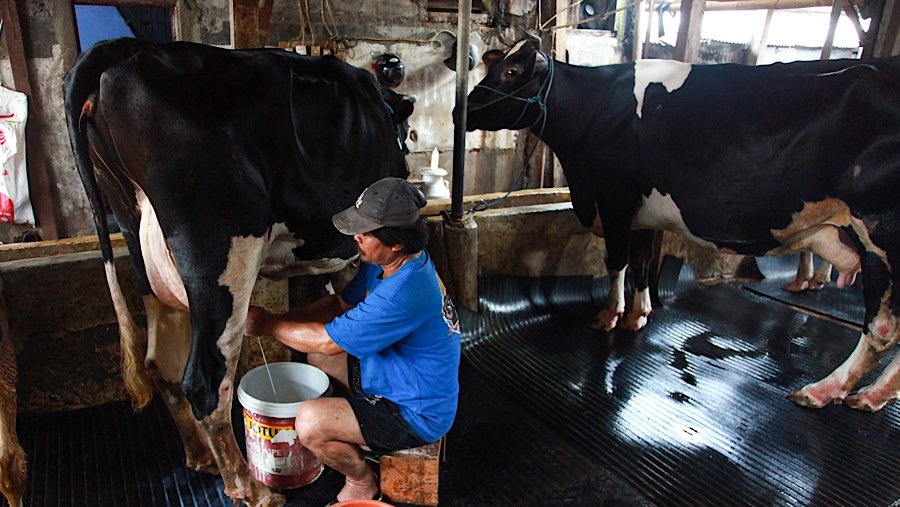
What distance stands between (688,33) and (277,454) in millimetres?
4263

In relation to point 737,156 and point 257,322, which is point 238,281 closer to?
point 257,322

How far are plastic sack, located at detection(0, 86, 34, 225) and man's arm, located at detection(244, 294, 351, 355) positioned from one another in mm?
4841

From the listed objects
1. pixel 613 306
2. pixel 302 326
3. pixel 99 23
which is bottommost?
pixel 613 306

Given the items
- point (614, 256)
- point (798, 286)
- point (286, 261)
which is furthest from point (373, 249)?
point (798, 286)

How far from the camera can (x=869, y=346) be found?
319 centimetres

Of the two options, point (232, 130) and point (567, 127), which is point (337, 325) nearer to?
point (232, 130)

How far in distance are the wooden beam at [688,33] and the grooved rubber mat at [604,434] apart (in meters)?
2.15

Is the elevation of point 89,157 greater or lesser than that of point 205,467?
greater

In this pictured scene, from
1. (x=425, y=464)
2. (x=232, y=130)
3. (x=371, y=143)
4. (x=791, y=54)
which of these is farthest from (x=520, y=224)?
(x=791, y=54)

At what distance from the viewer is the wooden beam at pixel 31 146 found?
5332mm

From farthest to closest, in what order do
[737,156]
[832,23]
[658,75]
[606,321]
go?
[832,23], [606,321], [658,75], [737,156]

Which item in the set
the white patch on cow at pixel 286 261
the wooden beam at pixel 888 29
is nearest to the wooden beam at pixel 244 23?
the white patch on cow at pixel 286 261

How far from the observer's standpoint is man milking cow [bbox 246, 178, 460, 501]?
203 cm

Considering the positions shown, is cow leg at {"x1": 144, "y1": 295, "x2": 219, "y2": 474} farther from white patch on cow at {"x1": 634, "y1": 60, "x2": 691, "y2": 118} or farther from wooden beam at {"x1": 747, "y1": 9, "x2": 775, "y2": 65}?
wooden beam at {"x1": 747, "y1": 9, "x2": 775, "y2": 65}
